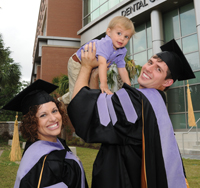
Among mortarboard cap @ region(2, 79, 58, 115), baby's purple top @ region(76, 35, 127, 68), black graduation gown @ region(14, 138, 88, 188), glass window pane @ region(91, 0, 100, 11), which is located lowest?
black graduation gown @ region(14, 138, 88, 188)

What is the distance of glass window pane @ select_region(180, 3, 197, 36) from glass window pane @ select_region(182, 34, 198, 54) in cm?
44

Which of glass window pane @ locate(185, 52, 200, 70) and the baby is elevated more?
glass window pane @ locate(185, 52, 200, 70)

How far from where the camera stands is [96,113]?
5.98 feet

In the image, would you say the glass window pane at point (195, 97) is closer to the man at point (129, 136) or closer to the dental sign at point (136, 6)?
the dental sign at point (136, 6)

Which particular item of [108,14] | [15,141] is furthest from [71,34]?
[15,141]

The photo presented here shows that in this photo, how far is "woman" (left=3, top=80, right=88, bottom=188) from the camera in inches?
75.1

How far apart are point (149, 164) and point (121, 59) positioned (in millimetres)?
1497

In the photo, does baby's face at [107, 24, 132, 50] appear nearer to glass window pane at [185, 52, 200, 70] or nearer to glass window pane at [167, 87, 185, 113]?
glass window pane at [185, 52, 200, 70]

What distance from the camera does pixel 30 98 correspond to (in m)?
2.39

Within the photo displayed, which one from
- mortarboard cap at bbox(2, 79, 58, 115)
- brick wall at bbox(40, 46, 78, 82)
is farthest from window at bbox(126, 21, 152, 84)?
mortarboard cap at bbox(2, 79, 58, 115)

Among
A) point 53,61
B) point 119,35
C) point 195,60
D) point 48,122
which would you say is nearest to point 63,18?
point 53,61

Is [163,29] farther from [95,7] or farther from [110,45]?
[110,45]

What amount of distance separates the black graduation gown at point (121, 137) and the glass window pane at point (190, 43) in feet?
51.9

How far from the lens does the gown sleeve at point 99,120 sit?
175cm
